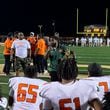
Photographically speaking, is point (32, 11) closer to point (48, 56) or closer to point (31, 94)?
point (48, 56)

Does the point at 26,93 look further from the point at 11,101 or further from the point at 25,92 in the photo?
the point at 11,101

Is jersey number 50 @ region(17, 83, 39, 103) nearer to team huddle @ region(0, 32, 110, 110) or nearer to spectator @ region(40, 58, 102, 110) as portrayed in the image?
team huddle @ region(0, 32, 110, 110)

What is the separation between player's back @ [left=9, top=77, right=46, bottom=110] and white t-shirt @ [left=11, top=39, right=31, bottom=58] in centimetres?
1038

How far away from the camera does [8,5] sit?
214 feet

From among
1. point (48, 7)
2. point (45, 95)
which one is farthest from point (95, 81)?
point (48, 7)

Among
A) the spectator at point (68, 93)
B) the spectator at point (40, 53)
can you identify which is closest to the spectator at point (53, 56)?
the spectator at point (40, 53)

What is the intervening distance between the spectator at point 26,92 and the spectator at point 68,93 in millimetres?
1574

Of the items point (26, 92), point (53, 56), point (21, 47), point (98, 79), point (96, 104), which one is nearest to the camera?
point (96, 104)

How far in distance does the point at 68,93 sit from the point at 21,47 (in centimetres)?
1225

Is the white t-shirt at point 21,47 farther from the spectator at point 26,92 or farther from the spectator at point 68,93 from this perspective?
the spectator at point 68,93

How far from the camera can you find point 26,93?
6547 mm

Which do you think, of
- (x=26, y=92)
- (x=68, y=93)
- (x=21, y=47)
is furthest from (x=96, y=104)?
(x=21, y=47)

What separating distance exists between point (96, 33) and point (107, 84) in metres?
50.9

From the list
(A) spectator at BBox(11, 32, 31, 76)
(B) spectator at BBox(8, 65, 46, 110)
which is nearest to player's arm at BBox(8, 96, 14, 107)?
(B) spectator at BBox(8, 65, 46, 110)
